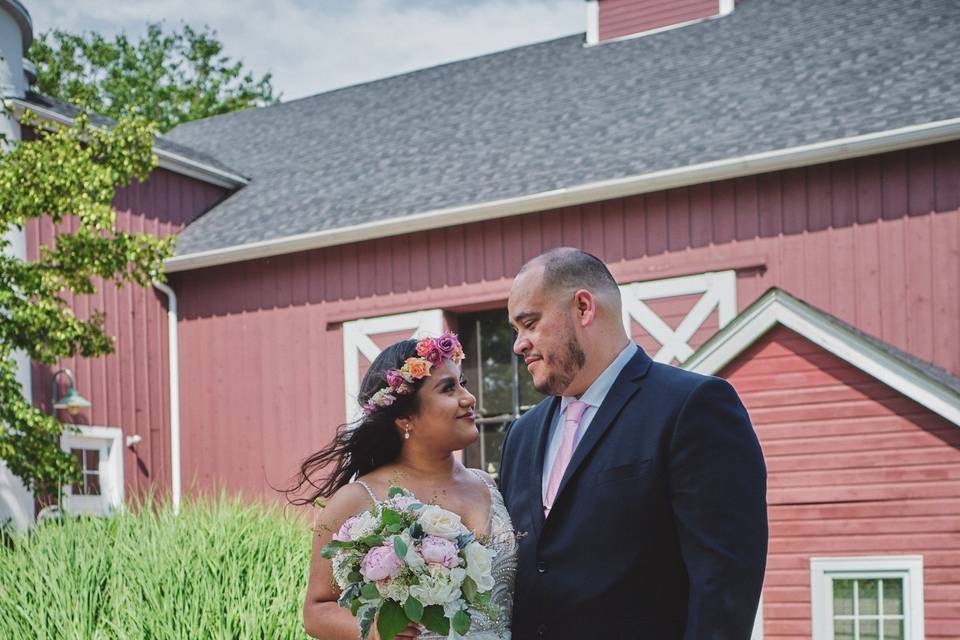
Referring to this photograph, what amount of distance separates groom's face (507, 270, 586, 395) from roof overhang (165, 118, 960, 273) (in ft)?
24.2

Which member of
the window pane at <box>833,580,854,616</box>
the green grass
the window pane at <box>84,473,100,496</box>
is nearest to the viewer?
the green grass

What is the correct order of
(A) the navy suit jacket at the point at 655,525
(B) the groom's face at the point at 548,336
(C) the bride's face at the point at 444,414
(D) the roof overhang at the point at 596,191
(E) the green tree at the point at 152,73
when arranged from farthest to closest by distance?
(E) the green tree at the point at 152,73
(D) the roof overhang at the point at 596,191
(C) the bride's face at the point at 444,414
(B) the groom's face at the point at 548,336
(A) the navy suit jacket at the point at 655,525

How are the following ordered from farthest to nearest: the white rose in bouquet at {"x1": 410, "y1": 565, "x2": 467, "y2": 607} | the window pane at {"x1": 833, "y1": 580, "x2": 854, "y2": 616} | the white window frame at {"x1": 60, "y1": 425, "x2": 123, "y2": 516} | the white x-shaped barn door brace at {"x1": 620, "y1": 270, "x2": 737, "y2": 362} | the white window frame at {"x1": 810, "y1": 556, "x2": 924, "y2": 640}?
the white window frame at {"x1": 60, "y1": 425, "x2": 123, "y2": 516}, the white x-shaped barn door brace at {"x1": 620, "y1": 270, "x2": 737, "y2": 362}, the window pane at {"x1": 833, "y1": 580, "x2": 854, "y2": 616}, the white window frame at {"x1": 810, "y1": 556, "x2": 924, "y2": 640}, the white rose in bouquet at {"x1": 410, "y1": 565, "x2": 467, "y2": 607}

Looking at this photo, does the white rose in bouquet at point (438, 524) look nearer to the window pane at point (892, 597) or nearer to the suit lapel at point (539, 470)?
the suit lapel at point (539, 470)

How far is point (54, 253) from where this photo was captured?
416 inches

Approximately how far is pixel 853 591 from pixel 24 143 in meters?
7.25

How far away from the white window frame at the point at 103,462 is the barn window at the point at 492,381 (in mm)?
3896

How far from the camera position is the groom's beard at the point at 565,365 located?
3559mm

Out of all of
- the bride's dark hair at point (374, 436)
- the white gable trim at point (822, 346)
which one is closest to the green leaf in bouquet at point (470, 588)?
the bride's dark hair at point (374, 436)

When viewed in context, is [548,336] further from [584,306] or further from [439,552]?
[439,552]

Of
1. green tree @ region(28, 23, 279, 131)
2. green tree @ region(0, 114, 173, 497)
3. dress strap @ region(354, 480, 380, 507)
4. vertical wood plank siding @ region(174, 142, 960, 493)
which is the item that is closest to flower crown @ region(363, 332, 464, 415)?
dress strap @ region(354, 480, 380, 507)

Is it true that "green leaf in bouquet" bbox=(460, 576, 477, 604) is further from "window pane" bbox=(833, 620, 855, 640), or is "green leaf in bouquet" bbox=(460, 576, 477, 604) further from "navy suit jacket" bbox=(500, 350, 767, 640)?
"window pane" bbox=(833, 620, 855, 640)

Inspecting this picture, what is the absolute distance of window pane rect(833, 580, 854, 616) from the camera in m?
8.78

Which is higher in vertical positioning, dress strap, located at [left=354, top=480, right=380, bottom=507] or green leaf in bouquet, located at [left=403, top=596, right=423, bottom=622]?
dress strap, located at [left=354, top=480, right=380, bottom=507]
